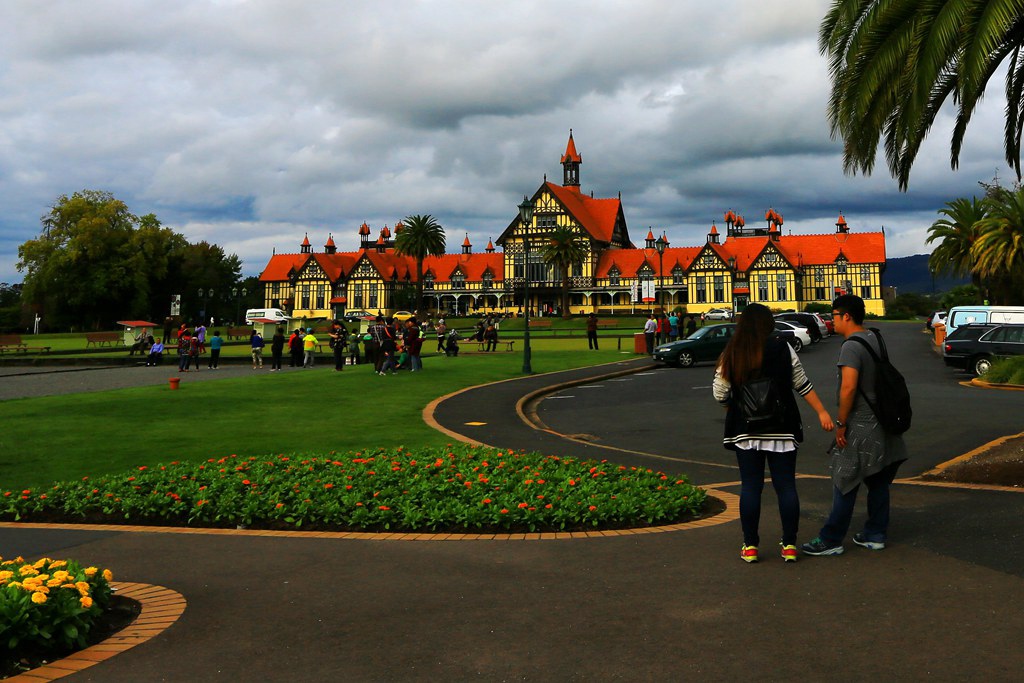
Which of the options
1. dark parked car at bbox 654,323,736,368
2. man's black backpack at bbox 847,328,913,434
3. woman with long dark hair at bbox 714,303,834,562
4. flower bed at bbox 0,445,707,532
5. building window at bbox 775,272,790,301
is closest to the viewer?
woman with long dark hair at bbox 714,303,834,562

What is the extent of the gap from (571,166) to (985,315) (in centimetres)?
8065

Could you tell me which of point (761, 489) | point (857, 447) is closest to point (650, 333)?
point (857, 447)

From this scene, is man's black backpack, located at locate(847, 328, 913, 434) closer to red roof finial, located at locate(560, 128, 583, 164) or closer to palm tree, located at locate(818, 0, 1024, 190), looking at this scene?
palm tree, located at locate(818, 0, 1024, 190)

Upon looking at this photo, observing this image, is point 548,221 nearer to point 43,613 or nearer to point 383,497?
point 383,497

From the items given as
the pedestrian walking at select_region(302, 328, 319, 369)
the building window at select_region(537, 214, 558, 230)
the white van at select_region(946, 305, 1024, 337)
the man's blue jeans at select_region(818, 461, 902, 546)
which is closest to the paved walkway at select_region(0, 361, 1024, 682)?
the man's blue jeans at select_region(818, 461, 902, 546)

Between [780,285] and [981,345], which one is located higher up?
[780,285]

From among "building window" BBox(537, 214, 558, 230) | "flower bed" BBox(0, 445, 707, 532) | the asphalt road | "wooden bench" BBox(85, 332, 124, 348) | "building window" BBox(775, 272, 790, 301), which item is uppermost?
"building window" BBox(537, 214, 558, 230)

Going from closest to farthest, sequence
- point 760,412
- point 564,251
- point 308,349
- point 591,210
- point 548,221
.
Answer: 1. point 760,412
2. point 308,349
3. point 564,251
4. point 548,221
5. point 591,210

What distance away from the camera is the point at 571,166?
10525 centimetres

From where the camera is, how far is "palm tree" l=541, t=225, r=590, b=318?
3504 inches

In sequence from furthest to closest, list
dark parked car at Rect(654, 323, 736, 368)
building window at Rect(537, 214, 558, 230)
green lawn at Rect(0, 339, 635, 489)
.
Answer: building window at Rect(537, 214, 558, 230) < dark parked car at Rect(654, 323, 736, 368) < green lawn at Rect(0, 339, 635, 489)

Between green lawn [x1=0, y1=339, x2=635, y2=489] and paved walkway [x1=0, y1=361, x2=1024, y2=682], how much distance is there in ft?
15.4

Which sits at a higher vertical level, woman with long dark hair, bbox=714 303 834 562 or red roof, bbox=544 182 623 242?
red roof, bbox=544 182 623 242

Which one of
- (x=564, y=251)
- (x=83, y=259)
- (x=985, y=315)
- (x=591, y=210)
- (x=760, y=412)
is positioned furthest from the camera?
(x=591, y=210)
